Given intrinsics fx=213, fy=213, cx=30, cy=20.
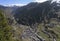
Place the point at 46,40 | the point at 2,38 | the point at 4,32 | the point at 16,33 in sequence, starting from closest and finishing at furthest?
the point at 2,38 → the point at 4,32 → the point at 16,33 → the point at 46,40

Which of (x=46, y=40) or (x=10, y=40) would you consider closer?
(x=10, y=40)

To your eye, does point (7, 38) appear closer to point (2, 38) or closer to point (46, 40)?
point (2, 38)

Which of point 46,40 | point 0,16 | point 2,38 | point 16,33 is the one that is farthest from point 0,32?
point 46,40

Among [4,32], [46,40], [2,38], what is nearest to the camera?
Result: [2,38]

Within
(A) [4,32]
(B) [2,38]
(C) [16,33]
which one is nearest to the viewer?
(B) [2,38]

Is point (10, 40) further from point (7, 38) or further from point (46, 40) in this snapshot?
point (46, 40)

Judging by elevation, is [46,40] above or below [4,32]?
below

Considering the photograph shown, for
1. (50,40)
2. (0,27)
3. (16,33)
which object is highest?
(0,27)

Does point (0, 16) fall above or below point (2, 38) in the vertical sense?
above

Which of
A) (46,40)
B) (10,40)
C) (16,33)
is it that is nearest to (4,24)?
(10,40)
